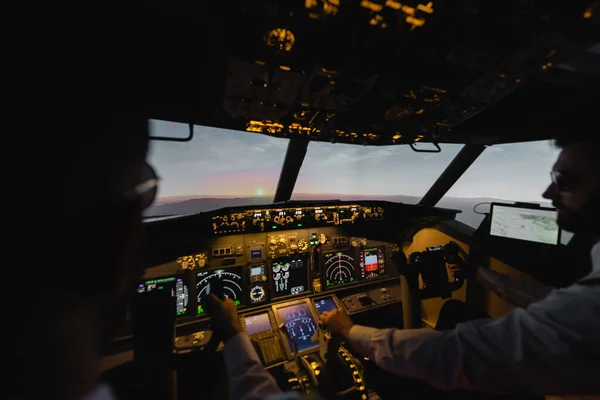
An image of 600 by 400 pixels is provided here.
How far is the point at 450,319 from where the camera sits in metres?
1.83

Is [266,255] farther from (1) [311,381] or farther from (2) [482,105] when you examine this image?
(2) [482,105]

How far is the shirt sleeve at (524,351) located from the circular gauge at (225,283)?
72.7 inches

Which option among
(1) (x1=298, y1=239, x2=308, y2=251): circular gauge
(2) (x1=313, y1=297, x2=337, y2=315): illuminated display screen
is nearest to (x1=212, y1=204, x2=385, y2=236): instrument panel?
(1) (x1=298, y1=239, x2=308, y2=251): circular gauge

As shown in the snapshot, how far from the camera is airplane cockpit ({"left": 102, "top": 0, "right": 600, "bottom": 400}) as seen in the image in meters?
0.92

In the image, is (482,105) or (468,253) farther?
(468,253)

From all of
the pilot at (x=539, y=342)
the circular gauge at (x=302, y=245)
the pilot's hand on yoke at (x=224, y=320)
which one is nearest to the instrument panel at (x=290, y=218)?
the circular gauge at (x=302, y=245)

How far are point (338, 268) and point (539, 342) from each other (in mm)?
2209

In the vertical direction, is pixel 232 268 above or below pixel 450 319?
above

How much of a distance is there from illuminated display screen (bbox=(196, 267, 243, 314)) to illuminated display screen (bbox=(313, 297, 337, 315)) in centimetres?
89

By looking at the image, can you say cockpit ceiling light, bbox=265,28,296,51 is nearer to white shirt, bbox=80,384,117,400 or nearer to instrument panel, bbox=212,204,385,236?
white shirt, bbox=80,384,117,400

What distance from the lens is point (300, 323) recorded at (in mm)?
2504

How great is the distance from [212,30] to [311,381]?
2449mm

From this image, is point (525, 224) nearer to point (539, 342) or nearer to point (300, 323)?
point (539, 342)

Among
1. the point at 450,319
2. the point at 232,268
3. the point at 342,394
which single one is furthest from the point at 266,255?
the point at 450,319
